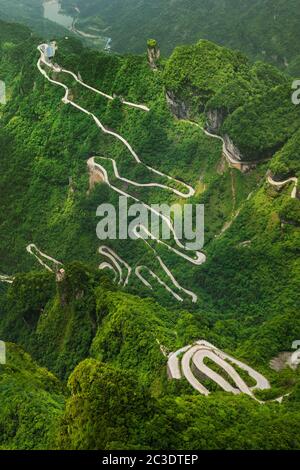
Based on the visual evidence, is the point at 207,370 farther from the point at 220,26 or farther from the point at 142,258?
the point at 220,26

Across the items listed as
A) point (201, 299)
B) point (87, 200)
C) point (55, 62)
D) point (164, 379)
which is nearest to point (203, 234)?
point (201, 299)

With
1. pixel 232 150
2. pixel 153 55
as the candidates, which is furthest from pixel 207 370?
pixel 153 55

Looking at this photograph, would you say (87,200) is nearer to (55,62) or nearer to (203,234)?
(203,234)

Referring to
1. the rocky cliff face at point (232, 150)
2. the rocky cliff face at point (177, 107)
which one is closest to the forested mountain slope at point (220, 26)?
the rocky cliff face at point (177, 107)

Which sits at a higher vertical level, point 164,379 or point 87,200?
point 87,200

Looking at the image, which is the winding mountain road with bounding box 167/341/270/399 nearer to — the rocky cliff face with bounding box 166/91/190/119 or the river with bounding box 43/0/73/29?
the rocky cliff face with bounding box 166/91/190/119

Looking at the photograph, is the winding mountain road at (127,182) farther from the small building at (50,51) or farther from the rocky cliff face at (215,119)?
the rocky cliff face at (215,119)
